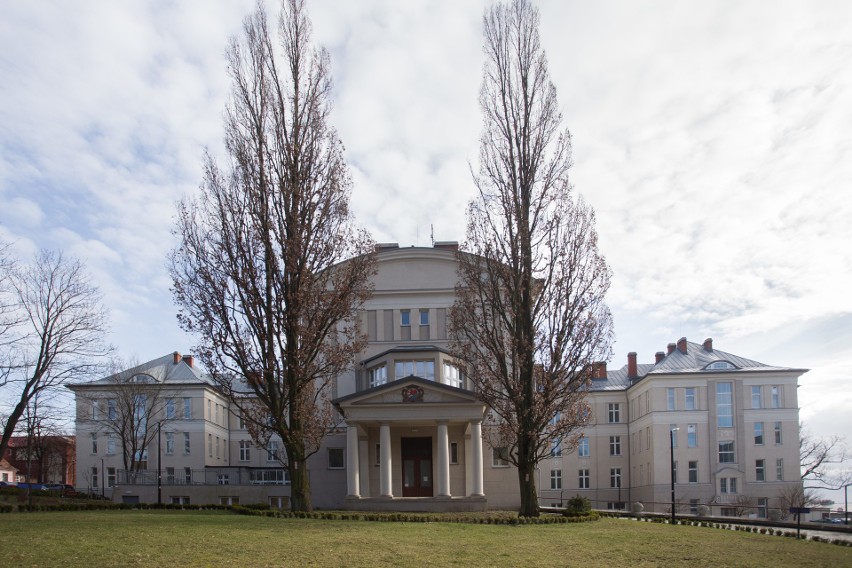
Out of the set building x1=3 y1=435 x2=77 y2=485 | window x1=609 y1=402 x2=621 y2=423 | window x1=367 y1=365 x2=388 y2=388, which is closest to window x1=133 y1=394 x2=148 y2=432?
building x1=3 y1=435 x2=77 y2=485

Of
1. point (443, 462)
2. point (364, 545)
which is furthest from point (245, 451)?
point (364, 545)

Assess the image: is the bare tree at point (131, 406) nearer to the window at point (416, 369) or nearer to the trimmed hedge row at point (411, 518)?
the window at point (416, 369)

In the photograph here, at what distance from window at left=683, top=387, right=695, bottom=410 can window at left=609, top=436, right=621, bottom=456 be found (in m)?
10.2

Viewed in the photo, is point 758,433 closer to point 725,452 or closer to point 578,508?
point 725,452

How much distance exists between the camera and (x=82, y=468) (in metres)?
67.8

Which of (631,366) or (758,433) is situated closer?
(758,433)

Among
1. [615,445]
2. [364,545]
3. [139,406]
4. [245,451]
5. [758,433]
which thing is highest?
[139,406]

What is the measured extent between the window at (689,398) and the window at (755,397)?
415 centimetres

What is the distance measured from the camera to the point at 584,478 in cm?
6969

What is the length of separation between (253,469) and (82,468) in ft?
79.8

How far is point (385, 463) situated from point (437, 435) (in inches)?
135

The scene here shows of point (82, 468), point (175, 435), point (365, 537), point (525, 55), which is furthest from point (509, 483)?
point (82, 468)

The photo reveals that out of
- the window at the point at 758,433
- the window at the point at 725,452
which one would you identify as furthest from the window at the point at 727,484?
the window at the point at 758,433

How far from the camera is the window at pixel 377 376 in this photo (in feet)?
140
